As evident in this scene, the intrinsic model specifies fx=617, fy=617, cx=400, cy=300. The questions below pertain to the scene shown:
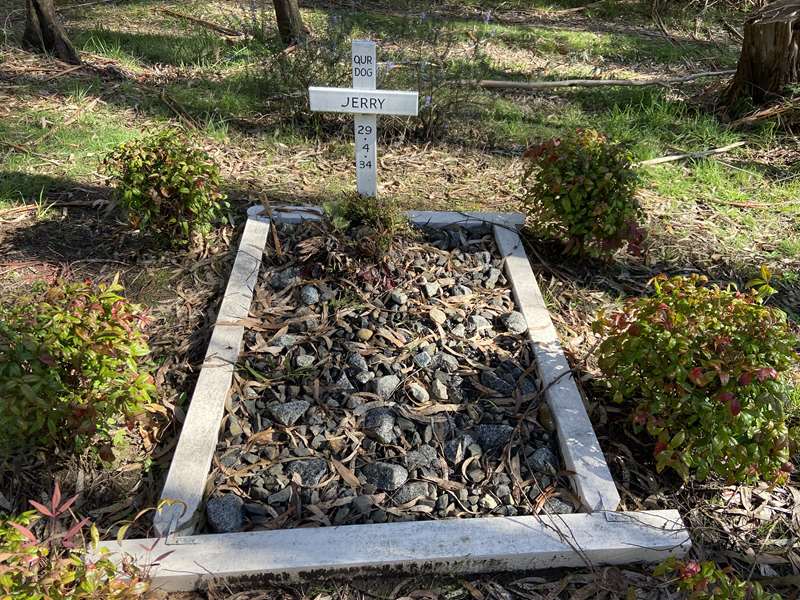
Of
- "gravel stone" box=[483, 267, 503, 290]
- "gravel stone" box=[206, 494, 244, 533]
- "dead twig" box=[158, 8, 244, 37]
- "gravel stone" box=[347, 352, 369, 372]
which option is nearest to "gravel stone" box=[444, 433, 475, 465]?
"gravel stone" box=[347, 352, 369, 372]

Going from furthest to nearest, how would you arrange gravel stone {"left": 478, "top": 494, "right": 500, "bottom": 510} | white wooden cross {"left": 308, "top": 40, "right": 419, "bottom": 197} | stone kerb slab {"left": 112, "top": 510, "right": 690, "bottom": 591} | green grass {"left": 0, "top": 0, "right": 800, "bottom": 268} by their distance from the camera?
1. green grass {"left": 0, "top": 0, "right": 800, "bottom": 268}
2. white wooden cross {"left": 308, "top": 40, "right": 419, "bottom": 197}
3. gravel stone {"left": 478, "top": 494, "right": 500, "bottom": 510}
4. stone kerb slab {"left": 112, "top": 510, "right": 690, "bottom": 591}

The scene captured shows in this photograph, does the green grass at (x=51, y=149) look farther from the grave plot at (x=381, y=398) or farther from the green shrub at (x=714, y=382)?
the green shrub at (x=714, y=382)

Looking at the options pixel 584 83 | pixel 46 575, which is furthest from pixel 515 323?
pixel 584 83

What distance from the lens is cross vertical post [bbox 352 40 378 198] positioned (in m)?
3.12

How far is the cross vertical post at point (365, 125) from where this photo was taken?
312 cm

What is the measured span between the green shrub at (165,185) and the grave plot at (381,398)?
0.48m

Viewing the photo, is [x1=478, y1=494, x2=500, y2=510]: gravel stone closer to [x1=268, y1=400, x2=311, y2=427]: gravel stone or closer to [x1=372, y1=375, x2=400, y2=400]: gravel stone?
[x1=372, y1=375, x2=400, y2=400]: gravel stone

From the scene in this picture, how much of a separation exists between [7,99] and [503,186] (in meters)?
4.01

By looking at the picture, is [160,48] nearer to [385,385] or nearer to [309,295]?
[309,295]

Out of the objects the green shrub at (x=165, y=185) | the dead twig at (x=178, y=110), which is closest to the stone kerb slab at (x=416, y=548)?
the green shrub at (x=165, y=185)

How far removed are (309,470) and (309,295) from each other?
1031 mm

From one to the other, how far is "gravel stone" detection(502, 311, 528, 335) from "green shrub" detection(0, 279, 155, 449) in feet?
5.46

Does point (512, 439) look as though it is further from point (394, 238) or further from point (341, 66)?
point (341, 66)

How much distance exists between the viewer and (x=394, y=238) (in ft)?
11.2
